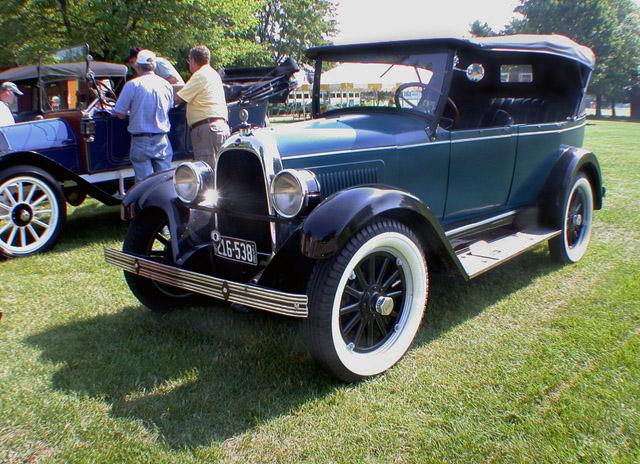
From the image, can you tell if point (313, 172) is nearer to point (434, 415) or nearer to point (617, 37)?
point (434, 415)

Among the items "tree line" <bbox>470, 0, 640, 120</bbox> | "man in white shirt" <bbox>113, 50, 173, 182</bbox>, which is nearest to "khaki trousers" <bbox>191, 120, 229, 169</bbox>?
"man in white shirt" <bbox>113, 50, 173, 182</bbox>

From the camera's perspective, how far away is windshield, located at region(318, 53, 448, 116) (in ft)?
12.3

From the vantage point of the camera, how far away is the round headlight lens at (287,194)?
9.42 ft

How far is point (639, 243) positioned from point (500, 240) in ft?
6.62

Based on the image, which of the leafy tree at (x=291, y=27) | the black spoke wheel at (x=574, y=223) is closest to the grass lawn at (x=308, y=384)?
the black spoke wheel at (x=574, y=223)

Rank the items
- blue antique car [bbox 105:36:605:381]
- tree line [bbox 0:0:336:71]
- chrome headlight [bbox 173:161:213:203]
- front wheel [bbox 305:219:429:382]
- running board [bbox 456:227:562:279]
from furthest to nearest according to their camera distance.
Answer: tree line [bbox 0:0:336:71] → running board [bbox 456:227:562:279] → chrome headlight [bbox 173:161:213:203] → blue antique car [bbox 105:36:605:381] → front wheel [bbox 305:219:429:382]

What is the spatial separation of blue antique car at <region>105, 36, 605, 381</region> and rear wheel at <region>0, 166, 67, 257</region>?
6.77 ft

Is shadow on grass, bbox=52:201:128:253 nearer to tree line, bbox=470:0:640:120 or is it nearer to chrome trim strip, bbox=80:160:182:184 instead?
chrome trim strip, bbox=80:160:182:184

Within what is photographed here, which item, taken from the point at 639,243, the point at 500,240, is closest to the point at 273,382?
the point at 500,240

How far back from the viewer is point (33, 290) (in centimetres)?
429

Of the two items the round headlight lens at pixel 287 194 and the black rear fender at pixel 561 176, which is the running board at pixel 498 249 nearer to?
the black rear fender at pixel 561 176

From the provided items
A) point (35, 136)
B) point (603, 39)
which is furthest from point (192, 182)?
point (603, 39)

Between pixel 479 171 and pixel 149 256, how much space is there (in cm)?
238

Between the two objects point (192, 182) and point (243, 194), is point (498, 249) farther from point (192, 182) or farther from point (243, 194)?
point (192, 182)
